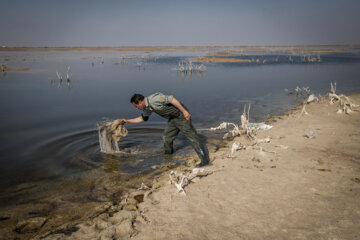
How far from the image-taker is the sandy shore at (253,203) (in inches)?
126

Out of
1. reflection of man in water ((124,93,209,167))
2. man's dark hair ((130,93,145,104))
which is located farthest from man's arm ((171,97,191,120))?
man's dark hair ((130,93,145,104))

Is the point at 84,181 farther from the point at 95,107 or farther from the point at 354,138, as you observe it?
the point at 95,107

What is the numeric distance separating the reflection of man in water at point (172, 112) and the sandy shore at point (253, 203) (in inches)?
23.2

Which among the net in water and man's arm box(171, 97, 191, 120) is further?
the net in water

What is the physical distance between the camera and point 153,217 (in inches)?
140

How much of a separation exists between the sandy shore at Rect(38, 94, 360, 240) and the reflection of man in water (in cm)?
59

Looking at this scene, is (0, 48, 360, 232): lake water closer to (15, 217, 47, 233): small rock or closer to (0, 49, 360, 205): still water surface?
(0, 49, 360, 205): still water surface

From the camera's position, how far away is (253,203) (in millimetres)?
3777

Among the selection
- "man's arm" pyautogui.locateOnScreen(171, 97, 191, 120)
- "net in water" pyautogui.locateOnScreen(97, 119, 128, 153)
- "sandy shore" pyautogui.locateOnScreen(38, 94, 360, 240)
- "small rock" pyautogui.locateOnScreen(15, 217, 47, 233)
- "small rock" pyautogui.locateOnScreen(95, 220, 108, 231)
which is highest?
"man's arm" pyautogui.locateOnScreen(171, 97, 191, 120)

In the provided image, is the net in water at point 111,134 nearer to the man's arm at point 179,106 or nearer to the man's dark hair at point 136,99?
the man's dark hair at point 136,99

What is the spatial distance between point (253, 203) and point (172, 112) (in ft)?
8.51

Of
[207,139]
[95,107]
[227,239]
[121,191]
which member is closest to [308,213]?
[227,239]

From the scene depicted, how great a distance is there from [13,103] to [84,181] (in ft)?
34.6

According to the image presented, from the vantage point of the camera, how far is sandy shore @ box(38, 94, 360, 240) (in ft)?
10.5
